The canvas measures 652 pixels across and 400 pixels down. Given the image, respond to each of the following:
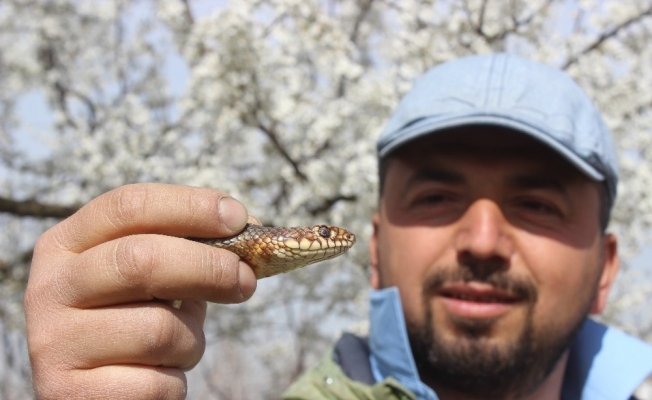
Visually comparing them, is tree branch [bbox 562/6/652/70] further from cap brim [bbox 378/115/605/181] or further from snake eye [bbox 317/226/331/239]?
snake eye [bbox 317/226/331/239]

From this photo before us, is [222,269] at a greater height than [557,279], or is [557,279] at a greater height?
[557,279]

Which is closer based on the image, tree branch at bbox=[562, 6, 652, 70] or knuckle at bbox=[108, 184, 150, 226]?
knuckle at bbox=[108, 184, 150, 226]

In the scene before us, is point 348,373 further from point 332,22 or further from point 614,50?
point 614,50

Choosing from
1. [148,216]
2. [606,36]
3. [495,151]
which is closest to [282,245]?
[148,216]

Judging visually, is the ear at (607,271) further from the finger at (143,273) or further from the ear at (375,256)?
the finger at (143,273)

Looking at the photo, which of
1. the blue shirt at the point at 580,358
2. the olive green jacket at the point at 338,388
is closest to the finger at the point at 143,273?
the olive green jacket at the point at 338,388

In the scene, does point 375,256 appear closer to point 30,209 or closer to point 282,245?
point 282,245

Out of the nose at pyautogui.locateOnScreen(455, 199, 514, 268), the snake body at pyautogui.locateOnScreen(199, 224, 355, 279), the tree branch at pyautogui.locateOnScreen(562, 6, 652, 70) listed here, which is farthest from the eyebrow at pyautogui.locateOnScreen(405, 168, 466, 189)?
the tree branch at pyautogui.locateOnScreen(562, 6, 652, 70)
